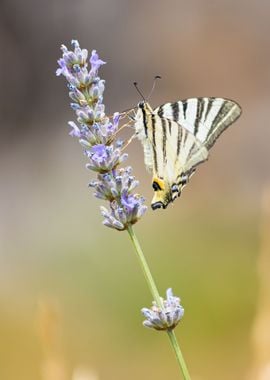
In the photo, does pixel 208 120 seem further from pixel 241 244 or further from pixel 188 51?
pixel 188 51

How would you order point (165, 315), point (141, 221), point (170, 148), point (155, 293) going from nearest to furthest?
point (155, 293), point (165, 315), point (170, 148), point (141, 221)

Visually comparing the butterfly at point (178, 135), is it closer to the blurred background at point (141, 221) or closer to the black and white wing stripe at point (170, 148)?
the black and white wing stripe at point (170, 148)

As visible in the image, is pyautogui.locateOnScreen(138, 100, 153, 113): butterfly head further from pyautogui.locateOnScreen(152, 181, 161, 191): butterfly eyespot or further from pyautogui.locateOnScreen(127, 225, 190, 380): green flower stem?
pyautogui.locateOnScreen(127, 225, 190, 380): green flower stem

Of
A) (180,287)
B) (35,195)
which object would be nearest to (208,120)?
(180,287)

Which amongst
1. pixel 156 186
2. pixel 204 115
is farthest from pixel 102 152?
pixel 204 115

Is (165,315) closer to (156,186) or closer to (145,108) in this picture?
(156,186)
